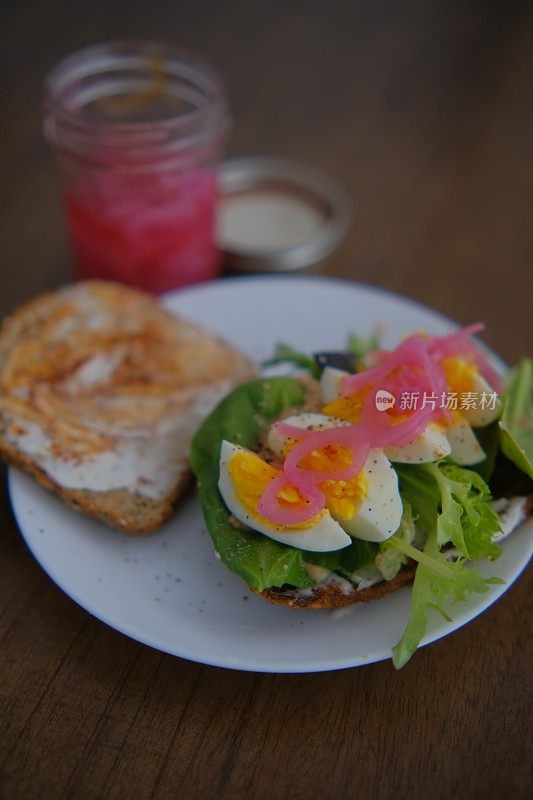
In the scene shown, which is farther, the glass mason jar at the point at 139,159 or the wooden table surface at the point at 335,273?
the glass mason jar at the point at 139,159

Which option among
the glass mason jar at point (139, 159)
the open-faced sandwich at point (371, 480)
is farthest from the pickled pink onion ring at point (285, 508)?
the glass mason jar at point (139, 159)

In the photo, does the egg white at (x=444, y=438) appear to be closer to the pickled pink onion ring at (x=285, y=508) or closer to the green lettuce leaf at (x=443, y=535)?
the green lettuce leaf at (x=443, y=535)

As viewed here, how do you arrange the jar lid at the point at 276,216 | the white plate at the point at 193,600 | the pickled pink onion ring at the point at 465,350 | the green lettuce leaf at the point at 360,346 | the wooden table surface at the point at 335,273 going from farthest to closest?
the jar lid at the point at 276,216 → the green lettuce leaf at the point at 360,346 → the pickled pink onion ring at the point at 465,350 → the white plate at the point at 193,600 → the wooden table surface at the point at 335,273

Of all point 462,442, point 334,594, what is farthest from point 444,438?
point 334,594

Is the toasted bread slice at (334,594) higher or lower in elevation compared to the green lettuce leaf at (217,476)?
lower

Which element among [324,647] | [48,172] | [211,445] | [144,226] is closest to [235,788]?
[324,647]

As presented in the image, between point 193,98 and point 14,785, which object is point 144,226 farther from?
point 14,785

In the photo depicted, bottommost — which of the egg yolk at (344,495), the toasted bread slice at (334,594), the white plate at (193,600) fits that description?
the white plate at (193,600)
